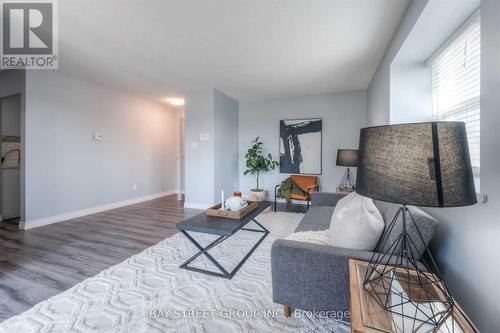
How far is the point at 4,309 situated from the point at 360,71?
4747mm

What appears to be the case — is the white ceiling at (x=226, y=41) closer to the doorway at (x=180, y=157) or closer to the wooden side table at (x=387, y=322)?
the doorway at (x=180, y=157)

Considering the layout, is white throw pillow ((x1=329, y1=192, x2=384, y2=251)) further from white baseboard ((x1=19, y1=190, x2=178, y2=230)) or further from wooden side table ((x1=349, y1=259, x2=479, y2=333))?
white baseboard ((x1=19, y1=190, x2=178, y2=230))

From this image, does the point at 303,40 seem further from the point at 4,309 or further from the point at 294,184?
the point at 4,309

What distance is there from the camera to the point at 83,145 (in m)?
3.82

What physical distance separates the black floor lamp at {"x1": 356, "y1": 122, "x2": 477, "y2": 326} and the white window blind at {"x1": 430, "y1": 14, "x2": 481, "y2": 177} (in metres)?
0.83

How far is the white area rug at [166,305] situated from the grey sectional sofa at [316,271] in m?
0.25

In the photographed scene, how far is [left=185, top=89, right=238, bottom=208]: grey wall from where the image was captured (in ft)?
14.0

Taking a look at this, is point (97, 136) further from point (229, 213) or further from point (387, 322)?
point (387, 322)

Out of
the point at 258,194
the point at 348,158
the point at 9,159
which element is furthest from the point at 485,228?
the point at 9,159

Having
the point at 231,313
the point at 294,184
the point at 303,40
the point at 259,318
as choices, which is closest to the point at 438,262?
the point at 259,318

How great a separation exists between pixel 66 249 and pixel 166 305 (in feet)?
5.83

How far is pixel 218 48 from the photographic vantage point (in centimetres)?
270

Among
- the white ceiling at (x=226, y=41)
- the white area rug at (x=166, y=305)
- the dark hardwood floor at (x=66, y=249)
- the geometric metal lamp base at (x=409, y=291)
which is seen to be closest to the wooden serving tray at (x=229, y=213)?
the white area rug at (x=166, y=305)

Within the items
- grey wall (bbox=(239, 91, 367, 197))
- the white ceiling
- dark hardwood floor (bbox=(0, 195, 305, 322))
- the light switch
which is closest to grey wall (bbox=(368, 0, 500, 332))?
the white ceiling
